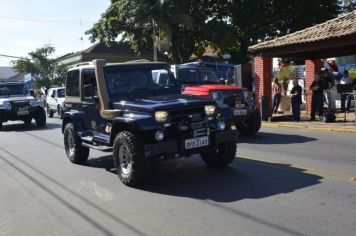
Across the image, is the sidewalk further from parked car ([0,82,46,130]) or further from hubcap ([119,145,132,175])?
parked car ([0,82,46,130])

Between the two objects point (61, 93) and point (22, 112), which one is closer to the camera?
point (22, 112)

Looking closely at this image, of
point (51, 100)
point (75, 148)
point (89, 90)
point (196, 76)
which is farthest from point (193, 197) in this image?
point (51, 100)

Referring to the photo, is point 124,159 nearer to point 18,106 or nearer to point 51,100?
point 18,106

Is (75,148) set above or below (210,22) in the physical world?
below

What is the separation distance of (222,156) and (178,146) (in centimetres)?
148

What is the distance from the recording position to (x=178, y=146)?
748cm

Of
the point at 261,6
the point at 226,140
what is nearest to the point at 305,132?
the point at 226,140

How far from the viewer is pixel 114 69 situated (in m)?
8.77

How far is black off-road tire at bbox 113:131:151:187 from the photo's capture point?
7418mm

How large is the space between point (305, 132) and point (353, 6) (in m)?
34.5

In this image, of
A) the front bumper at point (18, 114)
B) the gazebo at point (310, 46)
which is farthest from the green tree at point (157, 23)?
the front bumper at point (18, 114)

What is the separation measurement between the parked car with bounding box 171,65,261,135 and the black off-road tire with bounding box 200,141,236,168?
13.2ft

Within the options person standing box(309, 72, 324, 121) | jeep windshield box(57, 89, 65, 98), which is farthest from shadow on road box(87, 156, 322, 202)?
jeep windshield box(57, 89, 65, 98)

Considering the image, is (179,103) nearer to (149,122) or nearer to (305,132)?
(149,122)
